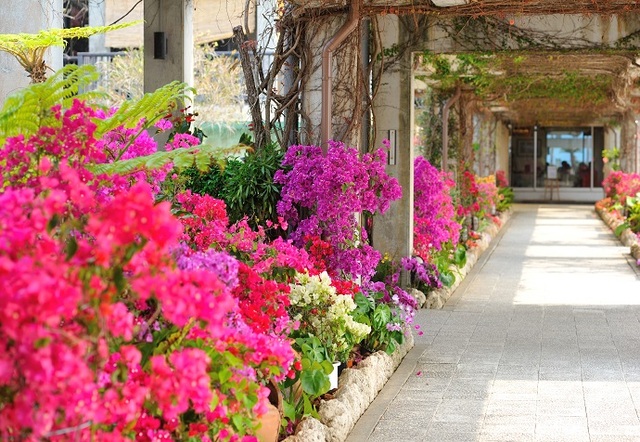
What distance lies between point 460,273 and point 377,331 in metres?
6.25

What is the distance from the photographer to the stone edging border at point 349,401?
5613 mm

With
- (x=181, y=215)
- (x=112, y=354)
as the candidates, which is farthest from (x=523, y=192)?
(x=112, y=354)

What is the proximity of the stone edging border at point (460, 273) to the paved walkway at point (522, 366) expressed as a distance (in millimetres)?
120

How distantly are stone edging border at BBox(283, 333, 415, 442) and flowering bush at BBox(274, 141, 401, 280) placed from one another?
2.72 feet

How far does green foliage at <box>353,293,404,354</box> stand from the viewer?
311 inches

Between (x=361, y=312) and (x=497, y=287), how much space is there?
20.1 feet

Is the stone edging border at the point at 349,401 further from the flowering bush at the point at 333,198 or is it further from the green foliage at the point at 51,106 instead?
the green foliage at the point at 51,106

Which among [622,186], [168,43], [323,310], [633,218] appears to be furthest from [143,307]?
[622,186]

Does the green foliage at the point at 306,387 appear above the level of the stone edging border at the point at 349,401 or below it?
above

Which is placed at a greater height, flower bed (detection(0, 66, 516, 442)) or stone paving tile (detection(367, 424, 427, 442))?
flower bed (detection(0, 66, 516, 442))

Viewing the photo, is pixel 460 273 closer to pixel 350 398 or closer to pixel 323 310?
pixel 323 310

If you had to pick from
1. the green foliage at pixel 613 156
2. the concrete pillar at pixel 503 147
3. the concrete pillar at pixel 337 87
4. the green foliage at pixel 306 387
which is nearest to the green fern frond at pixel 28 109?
the green foliage at pixel 306 387

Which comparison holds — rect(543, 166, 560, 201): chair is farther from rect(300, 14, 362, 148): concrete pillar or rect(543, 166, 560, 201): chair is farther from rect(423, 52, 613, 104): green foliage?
rect(300, 14, 362, 148): concrete pillar

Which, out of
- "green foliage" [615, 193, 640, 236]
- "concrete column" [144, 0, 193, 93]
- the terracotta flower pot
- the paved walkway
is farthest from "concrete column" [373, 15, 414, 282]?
"green foliage" [615, 193, 640, 236]
